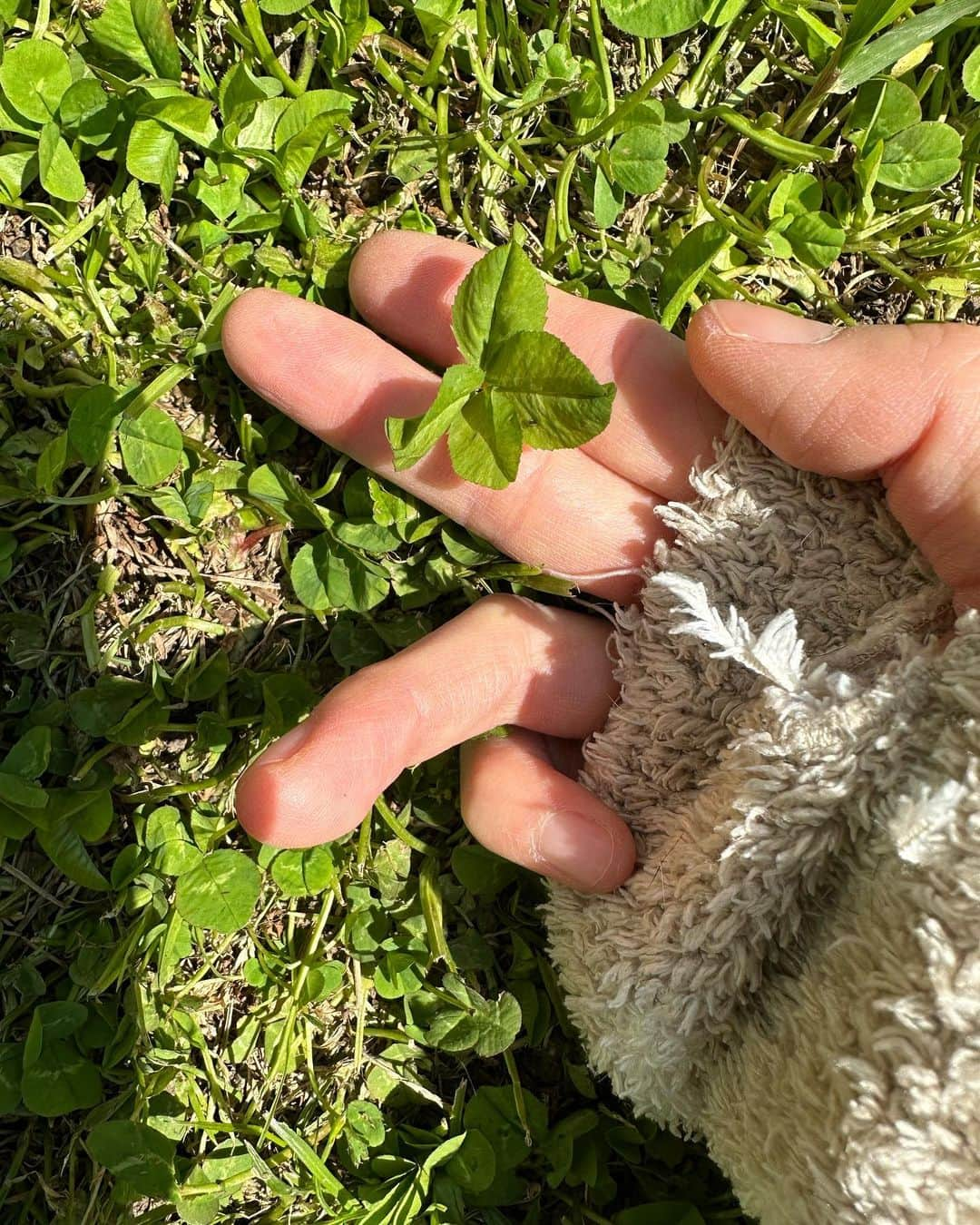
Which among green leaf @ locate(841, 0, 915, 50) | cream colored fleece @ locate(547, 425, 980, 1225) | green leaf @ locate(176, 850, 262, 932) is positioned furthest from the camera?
green leaf @ locate(176, 850, 262, 932)

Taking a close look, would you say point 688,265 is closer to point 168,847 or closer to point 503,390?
point 503,390

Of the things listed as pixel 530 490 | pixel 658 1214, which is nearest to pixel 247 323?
pixel 530 490

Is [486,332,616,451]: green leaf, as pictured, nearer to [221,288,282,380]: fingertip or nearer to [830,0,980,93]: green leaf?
[221,288,282,380]: fingertip

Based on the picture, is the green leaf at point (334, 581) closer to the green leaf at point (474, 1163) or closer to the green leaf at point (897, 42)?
the green leaf at point (474, 1163)

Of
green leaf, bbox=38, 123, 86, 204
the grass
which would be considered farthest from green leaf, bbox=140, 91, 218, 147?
green leaf, bbox=38, 123, 86, 204

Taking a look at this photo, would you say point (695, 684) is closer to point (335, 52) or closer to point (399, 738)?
point (399, 738)

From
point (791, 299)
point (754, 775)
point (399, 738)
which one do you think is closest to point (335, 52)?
point (791, 299)
